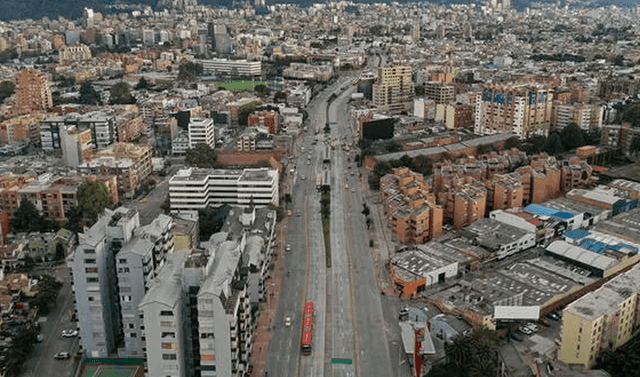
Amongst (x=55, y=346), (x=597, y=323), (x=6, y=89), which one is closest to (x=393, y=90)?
(x=6, y=89)

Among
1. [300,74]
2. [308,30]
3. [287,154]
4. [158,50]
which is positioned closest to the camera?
[287,154]

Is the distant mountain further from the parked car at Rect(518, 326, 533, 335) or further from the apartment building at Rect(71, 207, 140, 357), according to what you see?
the parked car at Rect(518, 326, 533, 335)

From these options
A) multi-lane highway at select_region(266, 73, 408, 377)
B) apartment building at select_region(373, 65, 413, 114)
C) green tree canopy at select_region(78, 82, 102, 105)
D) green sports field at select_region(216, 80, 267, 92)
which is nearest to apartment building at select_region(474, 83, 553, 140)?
apartment building at select_region(373, 65, 413, 114)

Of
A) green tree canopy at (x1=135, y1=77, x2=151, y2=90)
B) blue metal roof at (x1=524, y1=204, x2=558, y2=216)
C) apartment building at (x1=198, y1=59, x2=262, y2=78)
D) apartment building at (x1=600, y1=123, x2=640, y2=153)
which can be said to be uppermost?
apartment building at (x1=198, y1=59, x2=262, y2=78)

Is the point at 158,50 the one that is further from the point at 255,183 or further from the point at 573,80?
the point at 255,183

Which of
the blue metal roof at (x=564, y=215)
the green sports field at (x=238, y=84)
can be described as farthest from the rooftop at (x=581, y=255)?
the green sports field at (x=238, y=84)

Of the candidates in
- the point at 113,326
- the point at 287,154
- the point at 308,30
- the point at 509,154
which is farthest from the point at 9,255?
the point at 308,30
